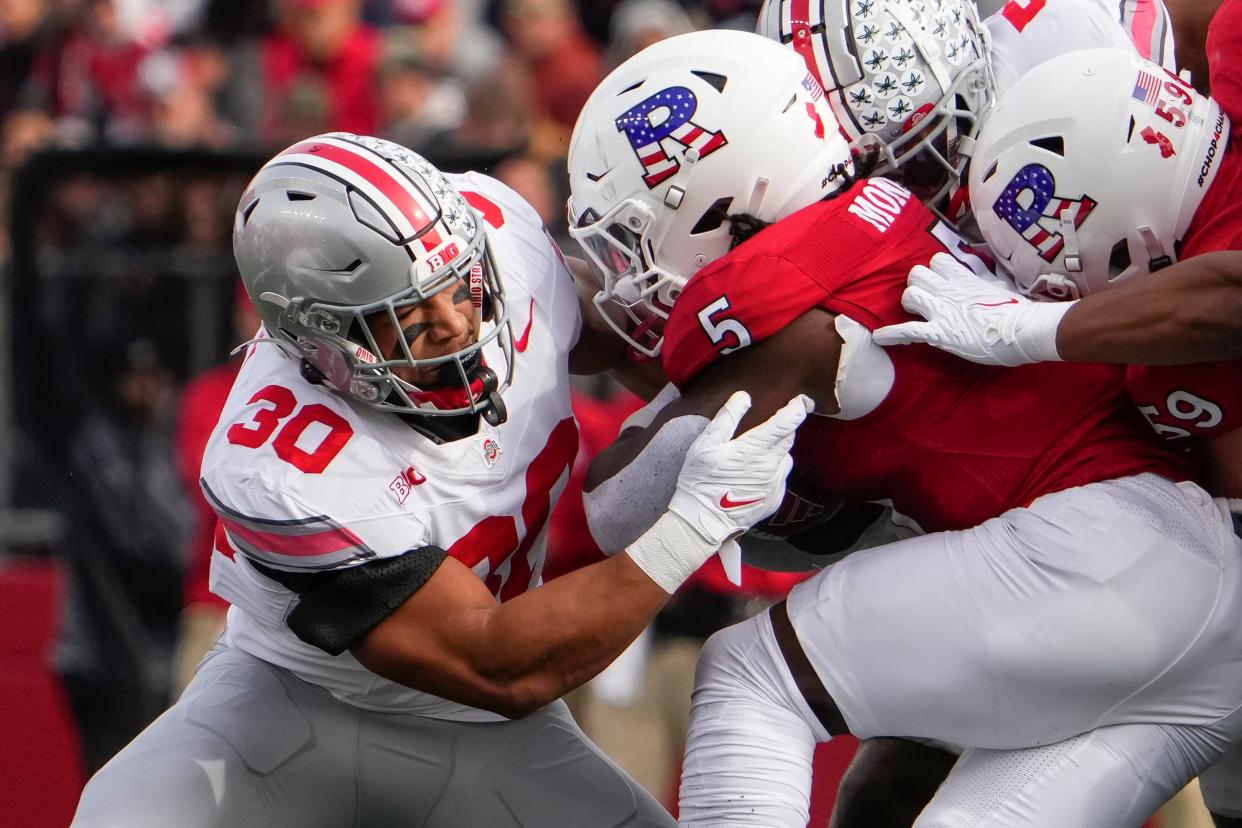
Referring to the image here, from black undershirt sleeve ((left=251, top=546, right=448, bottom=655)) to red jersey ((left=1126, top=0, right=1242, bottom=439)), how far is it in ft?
4.17

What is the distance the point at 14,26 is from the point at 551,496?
17.8 feet

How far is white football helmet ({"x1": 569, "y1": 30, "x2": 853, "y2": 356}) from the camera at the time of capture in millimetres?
3193

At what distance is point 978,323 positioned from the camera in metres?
2.91

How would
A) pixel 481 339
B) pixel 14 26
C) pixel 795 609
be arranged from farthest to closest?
pixel 14 26
pixel 481 339
pixel 795 609

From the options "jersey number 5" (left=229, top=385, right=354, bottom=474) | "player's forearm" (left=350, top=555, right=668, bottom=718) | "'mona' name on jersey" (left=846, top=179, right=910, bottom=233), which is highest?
"'mona' name on jersey" (left=846, top=179, right=910, bottom=233)

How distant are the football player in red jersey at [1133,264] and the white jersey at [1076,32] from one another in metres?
0.58

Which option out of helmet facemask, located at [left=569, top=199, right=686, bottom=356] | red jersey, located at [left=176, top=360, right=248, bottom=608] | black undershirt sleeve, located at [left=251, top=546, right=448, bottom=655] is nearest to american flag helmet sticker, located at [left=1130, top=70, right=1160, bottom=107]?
helmet facemask, located at [left=569, top=199, right=686, bottom=356]

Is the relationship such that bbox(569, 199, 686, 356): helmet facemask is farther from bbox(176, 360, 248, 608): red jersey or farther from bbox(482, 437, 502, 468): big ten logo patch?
bbox(176, 360, 248, 608): red jersey

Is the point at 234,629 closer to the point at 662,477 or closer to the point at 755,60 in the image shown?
the point at 662,477

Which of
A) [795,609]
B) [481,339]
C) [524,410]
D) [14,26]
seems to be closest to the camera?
[795,609]

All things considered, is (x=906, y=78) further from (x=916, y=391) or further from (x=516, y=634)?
(x=516, y=634)

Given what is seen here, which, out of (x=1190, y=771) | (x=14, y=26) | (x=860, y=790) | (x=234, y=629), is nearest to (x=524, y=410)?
(x=234, y=629)

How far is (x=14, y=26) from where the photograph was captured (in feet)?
25.8

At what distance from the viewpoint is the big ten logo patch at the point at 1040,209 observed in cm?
292
